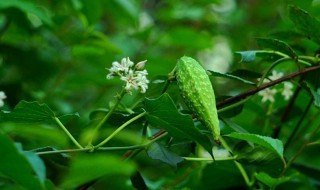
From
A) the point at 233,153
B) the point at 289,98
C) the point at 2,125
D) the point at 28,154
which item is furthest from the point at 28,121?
the point at 289,98

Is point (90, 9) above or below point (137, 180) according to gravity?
above

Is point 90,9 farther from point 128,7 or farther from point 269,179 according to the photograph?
point 269,179

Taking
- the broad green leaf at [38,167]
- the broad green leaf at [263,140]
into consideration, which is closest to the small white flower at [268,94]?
the broad green leaf at [263,140]

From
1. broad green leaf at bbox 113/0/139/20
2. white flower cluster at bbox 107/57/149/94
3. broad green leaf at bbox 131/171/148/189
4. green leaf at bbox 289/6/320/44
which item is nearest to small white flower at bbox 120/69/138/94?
white flower cluster at bbox 107/57/149/94

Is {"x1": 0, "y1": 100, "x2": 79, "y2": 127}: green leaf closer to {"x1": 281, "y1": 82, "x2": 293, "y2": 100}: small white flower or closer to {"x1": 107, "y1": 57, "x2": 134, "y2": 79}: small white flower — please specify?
{"x1": 107, "y1": 57, "x2": 134, "y2": 79}: small white flower

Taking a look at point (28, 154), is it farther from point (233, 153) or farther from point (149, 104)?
point (233, 153)

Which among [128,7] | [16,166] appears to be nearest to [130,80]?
[16,166]
